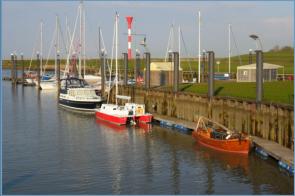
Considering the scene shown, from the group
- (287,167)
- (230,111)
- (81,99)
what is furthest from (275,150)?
(81,99)

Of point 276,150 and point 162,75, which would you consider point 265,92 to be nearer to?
point 276,150

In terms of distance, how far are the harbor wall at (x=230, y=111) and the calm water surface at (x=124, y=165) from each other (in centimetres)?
267

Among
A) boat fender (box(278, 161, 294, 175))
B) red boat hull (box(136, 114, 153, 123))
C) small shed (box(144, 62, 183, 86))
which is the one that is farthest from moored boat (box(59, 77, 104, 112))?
boat fender (box(278, 161, 294, 175))

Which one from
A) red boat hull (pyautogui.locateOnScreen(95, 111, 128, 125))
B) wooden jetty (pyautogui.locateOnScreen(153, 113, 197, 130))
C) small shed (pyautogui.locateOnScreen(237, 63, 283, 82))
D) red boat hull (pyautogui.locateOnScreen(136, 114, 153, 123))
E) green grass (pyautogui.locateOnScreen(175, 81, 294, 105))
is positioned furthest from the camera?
small shed (pyautogui.locateOnScreen(237, 63, 283, 82))

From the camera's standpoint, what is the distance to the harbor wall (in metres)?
34.3

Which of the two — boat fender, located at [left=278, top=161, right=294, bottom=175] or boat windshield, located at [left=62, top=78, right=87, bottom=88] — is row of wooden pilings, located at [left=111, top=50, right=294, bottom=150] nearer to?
boat fender, located at [left=278, top=161, right=294, bottom=175]

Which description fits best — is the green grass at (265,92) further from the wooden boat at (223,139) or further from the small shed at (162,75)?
the small shed at (162,75)

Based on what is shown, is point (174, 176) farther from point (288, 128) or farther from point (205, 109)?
point (205, 109)

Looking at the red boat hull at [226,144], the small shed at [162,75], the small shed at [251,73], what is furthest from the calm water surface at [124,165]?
the small shed at [162,75]

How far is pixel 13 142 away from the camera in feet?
139

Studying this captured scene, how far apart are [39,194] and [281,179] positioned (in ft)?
44.3

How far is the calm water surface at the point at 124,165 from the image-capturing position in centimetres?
2812

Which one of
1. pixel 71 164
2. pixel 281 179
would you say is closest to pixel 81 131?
pixel 71 164

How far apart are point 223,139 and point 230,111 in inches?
263
